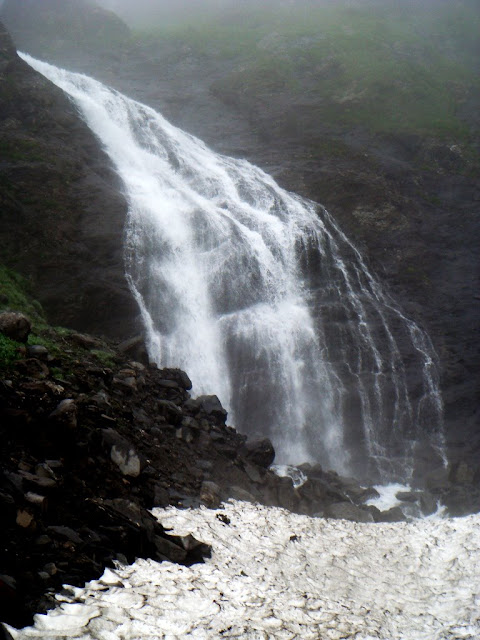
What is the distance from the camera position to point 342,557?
365 inches

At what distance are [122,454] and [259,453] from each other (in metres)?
6.24

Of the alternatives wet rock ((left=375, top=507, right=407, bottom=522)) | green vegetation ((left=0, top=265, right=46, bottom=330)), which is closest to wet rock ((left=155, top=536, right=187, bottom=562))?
wet rock ((left=375, top=507, right=407, bottom=522))

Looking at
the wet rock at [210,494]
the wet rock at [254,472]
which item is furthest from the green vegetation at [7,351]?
the wet rock at [254,472]

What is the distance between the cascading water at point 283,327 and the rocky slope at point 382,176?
4.14ft

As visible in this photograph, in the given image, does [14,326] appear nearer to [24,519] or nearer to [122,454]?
[122,454]

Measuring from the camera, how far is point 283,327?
2147 centimetres

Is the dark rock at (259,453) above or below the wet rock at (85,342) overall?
below

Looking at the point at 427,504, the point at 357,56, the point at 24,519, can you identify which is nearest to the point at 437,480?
the point at 427,504

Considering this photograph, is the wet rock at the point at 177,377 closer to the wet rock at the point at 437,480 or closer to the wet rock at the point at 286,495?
the wet rock at the point at 286,495

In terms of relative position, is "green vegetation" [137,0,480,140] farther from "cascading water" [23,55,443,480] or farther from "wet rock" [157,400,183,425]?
"wet rock" [157,400,183,425]

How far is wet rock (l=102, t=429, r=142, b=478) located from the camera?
8164 mm

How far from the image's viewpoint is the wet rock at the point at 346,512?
42.6ft

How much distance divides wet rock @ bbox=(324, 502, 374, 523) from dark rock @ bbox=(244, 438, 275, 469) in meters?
1.92

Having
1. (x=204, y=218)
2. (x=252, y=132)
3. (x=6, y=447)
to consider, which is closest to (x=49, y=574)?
(x=6, y=447)
